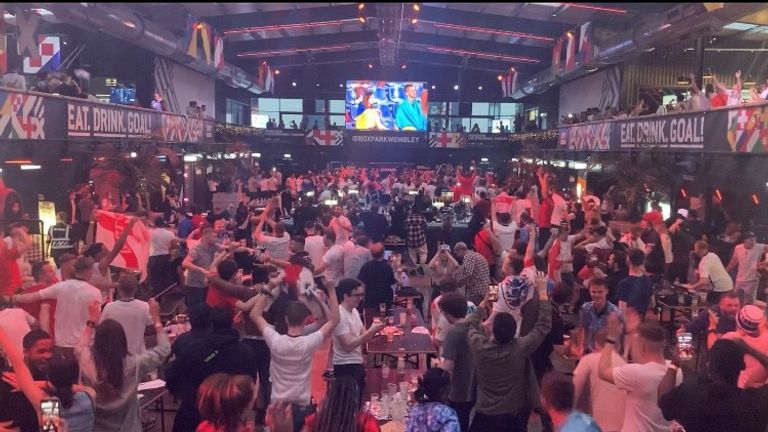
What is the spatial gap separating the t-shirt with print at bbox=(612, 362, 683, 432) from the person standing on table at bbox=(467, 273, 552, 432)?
1.92 ft

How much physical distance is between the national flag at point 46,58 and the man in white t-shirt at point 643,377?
12.1 m

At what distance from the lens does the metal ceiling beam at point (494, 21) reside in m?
19.7

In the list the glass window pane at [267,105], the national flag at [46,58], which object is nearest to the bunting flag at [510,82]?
the glass window pane at [267,105]

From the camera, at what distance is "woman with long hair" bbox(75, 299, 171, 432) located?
3887 mm

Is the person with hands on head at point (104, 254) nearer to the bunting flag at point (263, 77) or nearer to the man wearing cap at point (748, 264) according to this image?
the man wearing cap at point (748, 264)

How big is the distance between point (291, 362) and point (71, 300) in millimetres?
2187

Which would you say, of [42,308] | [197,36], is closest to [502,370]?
[42,308]

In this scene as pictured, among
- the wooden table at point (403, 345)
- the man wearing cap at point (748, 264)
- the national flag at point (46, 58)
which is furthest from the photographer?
the national flag at point (46, 58)

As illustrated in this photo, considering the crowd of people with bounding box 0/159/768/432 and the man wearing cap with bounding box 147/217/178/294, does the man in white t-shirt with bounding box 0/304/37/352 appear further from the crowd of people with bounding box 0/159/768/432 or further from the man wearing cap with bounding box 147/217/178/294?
the man wearing cap with bounding box 147/217/178/294

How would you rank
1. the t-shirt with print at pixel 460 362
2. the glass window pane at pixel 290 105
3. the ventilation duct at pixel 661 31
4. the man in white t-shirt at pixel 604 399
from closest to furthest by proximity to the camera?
the man in white t-shirt at pixel 604 399
the t-shirt with print at pixel 460 362
the ventilation duct at pixel 661 31
the glass window pane at pixel 290 105

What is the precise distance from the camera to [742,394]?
3.64 m

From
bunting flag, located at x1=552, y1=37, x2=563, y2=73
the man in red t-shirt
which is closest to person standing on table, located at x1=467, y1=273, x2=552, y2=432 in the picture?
the man in red t-shirt

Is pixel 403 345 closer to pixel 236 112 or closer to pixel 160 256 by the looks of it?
pixel 160 256

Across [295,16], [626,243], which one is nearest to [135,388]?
[626,243]
